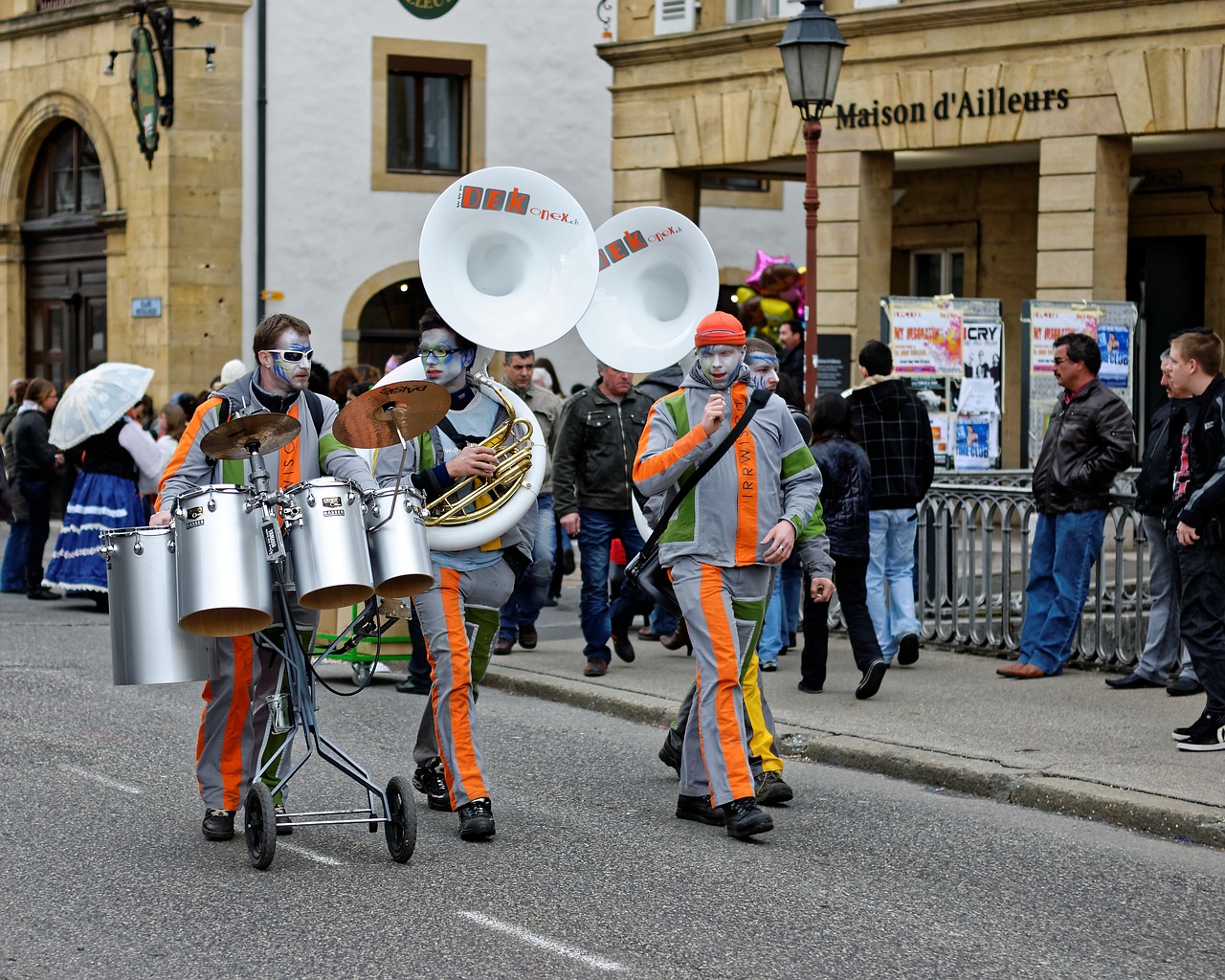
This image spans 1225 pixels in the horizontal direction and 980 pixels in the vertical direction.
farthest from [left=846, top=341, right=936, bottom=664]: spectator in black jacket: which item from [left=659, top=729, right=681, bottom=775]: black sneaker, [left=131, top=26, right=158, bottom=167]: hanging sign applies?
[left=131, top=26, right=158, bottom=167]: hanging sign

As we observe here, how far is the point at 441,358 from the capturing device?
7.05m

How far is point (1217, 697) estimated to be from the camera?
26.9 feet

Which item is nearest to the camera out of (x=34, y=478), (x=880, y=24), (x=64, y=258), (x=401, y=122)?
(x=34, y=478)

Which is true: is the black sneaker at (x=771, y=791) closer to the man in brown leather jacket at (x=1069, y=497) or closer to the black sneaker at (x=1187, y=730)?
the black sneaker at (x=1187, y=730)

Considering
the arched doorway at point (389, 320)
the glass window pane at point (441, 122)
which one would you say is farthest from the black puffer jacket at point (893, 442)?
the glass window pane at point (441, 122)

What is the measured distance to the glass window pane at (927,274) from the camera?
69.3ft

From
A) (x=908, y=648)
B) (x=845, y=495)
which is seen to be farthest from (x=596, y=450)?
(x=908, y=648)

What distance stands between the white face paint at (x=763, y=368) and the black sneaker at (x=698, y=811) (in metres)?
2.30

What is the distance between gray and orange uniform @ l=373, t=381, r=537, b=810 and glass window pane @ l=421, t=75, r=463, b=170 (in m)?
18.5

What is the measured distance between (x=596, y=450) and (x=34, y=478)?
21.4 feet

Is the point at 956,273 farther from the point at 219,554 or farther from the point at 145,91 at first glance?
the point at 219,554

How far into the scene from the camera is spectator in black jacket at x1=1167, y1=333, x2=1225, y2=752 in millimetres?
8008

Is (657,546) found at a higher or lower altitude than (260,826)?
higher

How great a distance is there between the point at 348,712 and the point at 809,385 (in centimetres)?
465
